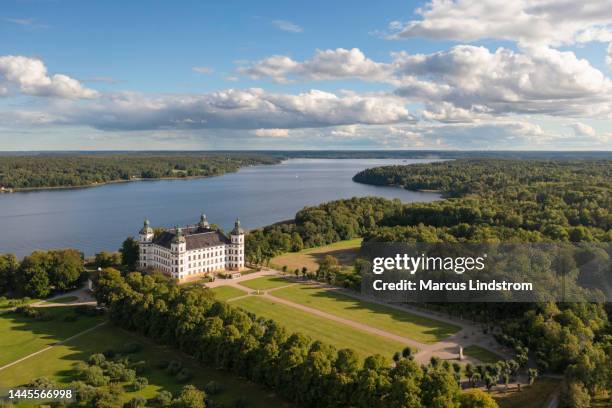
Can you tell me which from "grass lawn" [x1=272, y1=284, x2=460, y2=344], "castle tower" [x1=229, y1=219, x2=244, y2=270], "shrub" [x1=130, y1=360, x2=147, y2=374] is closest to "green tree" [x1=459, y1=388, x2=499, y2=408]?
"grass lawn" [x1=272, y1=284, x2=460, y2=344]

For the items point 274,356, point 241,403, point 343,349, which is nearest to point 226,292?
point 274,356

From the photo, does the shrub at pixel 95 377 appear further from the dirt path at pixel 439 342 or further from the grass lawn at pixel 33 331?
the dirt path at pixel 439 342

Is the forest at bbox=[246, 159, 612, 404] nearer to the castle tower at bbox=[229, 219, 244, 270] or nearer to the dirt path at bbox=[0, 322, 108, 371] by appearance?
the castle tower at bbox=[229, 219, 244, 270]

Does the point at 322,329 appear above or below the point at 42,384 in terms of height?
above

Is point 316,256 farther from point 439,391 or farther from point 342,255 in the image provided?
point 439,391

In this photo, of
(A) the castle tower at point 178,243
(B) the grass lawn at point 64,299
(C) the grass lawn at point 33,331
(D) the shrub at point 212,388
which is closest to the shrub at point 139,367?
(D) the shrub at point 212,388

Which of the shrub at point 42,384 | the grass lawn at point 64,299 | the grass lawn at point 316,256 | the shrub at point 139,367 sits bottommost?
the shrub at point 139,367
